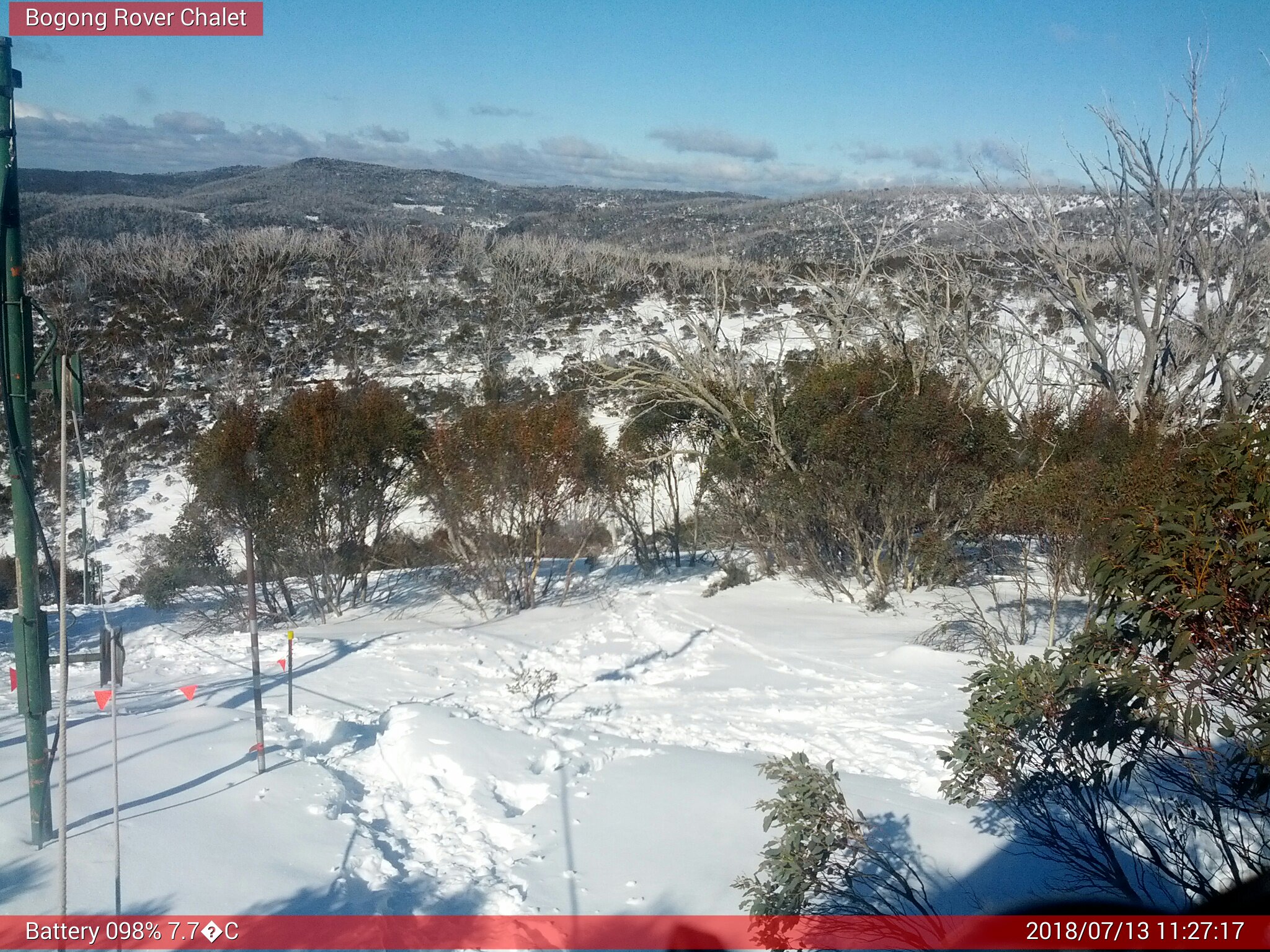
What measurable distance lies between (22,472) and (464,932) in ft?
10.6

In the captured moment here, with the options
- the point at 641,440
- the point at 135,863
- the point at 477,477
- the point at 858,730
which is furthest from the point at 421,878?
the point at 641,440

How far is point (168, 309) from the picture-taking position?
111 feet

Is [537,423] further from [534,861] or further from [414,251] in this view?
[414,251]

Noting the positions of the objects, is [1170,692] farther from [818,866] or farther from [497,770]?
[497,770]

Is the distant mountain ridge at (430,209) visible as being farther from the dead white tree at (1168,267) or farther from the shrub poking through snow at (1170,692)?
the shrub poking through snow at (1170,692)

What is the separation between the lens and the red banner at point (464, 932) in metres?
4.01

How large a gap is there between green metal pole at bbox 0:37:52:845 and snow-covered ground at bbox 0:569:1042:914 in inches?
17.2

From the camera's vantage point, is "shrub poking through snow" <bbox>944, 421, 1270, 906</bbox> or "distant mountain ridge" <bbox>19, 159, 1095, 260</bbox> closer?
"shrub poking through snow" <bbox>944, 421, 1270, 906</bbox>

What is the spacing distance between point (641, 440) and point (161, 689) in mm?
8662

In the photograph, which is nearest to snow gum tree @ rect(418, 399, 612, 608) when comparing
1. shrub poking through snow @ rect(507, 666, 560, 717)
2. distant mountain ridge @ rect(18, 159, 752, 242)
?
shrub poking through snow @ rect(507, 666, 560, 717)

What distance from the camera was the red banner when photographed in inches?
158

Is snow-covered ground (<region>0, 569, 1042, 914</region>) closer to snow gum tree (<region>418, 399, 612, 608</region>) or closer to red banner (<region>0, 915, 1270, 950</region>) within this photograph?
red banner (<region>0, 915, 1270, 950</region>)

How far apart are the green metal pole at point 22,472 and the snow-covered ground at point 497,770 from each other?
44 cm

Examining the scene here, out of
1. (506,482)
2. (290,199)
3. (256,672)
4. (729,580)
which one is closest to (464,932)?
(256,672)
